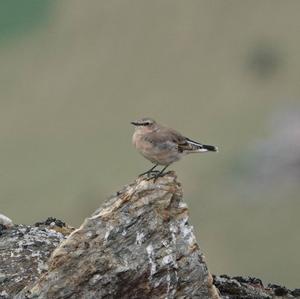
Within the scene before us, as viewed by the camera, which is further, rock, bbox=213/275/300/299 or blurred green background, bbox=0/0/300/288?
blurred green background, bbox=0/0/300/288

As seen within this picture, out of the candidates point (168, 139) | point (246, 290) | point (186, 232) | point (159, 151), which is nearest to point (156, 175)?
point (159, 151)

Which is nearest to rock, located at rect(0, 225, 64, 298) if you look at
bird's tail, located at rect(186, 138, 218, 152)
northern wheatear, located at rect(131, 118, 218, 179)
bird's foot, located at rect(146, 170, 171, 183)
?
bird's foot, located at rect(146, 170, 171, 183)

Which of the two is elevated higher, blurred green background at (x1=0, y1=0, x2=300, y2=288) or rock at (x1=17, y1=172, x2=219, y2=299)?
blurred green background at (x1=0, y1=0, x2=300, y2=288)

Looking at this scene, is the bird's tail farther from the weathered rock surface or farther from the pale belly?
the weathered rock surface

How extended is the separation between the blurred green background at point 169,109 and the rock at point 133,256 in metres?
67.3

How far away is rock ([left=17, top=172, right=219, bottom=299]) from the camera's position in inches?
1015

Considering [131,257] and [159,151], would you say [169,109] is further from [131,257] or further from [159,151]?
[131,257]

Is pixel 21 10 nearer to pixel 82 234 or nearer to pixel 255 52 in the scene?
pixel 255 52

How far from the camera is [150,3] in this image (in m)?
193

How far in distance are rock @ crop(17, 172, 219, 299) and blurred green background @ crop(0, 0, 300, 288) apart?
6729 centimetres

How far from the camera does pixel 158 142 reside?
28188 millimetres

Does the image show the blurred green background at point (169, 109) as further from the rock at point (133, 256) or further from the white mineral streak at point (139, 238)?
the white mineral streak at point (139, 238)

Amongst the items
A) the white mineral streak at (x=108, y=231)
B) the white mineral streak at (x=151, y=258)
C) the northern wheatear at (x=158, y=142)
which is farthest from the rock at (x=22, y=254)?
the northern wheatear at (x=158, y=142)

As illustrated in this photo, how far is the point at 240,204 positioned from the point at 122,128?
2330cm
